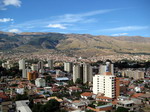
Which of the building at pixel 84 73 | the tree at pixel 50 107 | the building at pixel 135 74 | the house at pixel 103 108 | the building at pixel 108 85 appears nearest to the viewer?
the tree at pixel 50 107

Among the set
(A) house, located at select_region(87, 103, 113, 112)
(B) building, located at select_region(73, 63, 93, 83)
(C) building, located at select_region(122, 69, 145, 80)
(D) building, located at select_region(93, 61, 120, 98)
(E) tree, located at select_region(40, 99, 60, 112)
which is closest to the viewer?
(E) tree, located at select_region(40, 99, 60, 112)

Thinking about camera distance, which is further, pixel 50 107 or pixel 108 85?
pixel 108 85

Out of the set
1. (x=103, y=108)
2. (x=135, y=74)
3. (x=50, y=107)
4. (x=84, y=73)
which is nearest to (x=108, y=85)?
(x=103, y=108)

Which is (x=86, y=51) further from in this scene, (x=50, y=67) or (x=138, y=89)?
(x=138, y=89)

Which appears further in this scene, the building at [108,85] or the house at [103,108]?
the building at [108,85]

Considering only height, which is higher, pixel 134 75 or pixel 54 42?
pixel 54 42

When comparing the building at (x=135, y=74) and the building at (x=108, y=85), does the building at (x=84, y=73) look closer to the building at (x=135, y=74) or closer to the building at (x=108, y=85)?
the building at (x=108, y=85)

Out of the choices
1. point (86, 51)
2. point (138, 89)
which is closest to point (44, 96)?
point (138, 89)

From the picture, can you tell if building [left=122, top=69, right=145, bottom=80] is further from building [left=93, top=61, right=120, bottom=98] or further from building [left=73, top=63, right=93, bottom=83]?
building [left=93, top=61, right=120, bottom=98]

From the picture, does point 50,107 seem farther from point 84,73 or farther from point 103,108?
point 84,73

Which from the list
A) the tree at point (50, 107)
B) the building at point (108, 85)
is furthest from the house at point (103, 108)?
the building at point (108, 85)

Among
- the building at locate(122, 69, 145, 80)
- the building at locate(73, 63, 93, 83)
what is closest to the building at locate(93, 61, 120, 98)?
the building at locate(73, 63, 93, 83)
